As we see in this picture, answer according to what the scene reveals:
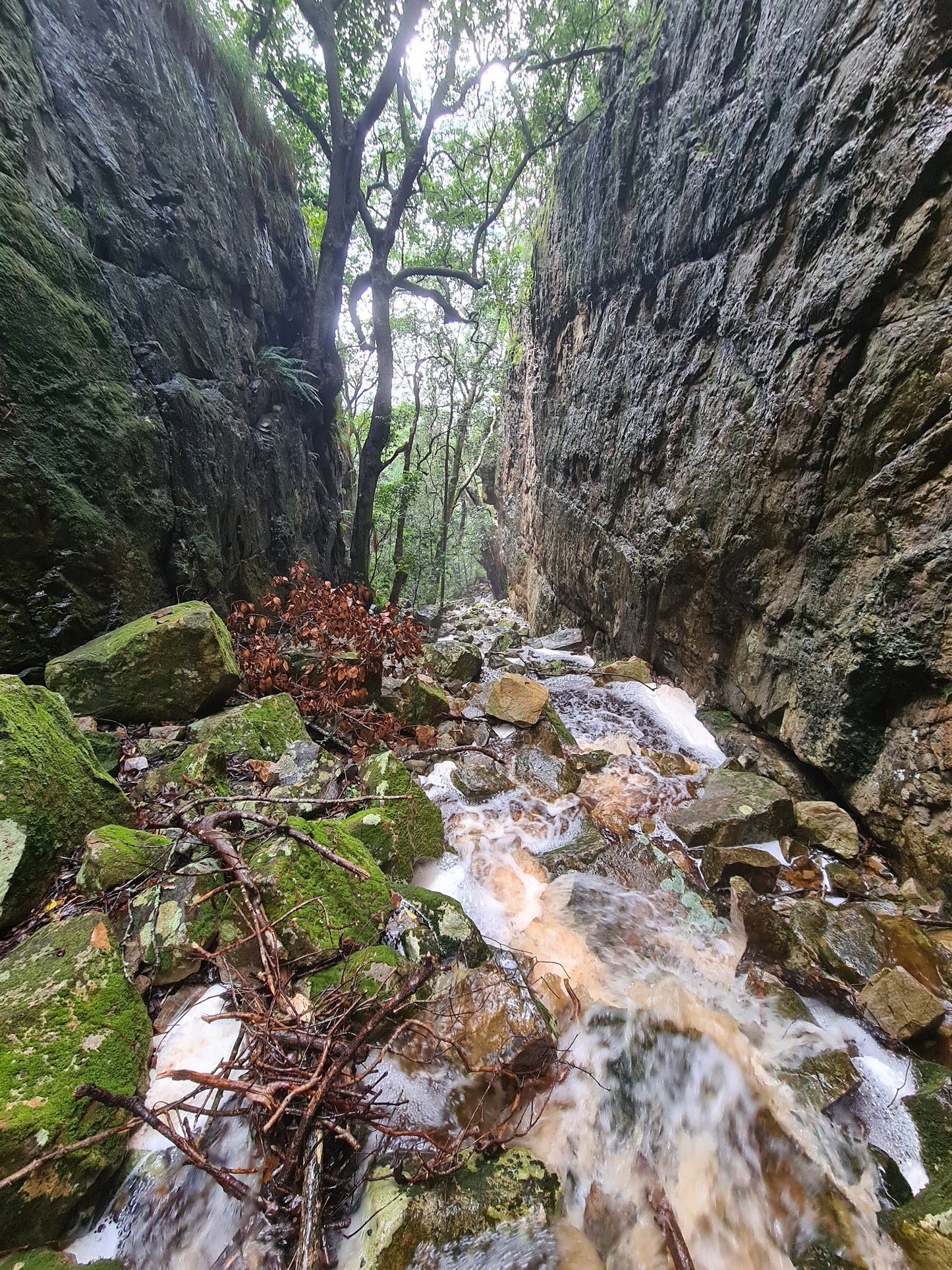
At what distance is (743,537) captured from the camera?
5.36 meters

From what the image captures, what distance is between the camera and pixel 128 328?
195 inches

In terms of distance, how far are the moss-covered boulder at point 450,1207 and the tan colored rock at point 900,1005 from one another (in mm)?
1893

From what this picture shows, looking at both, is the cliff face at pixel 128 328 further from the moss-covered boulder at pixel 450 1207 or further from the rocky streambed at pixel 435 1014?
the moss-covered boulder at pixel 450 1207

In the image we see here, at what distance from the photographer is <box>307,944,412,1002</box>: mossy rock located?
2053mm

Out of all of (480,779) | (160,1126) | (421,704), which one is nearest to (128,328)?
(421,704)

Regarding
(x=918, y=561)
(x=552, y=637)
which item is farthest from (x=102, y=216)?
(x=552, y=637)

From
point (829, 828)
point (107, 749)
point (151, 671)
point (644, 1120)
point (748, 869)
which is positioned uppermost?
point (151, 671)

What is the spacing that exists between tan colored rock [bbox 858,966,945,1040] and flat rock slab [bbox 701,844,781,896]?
2.80 feet

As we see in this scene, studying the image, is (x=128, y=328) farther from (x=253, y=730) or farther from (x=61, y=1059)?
(x=61, y=1059)

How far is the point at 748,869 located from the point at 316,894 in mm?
3026

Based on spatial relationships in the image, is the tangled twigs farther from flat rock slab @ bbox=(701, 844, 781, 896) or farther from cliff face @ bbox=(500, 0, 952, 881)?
cliff face @ bbox=(500, 0, 952, 881)

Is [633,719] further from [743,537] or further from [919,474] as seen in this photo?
[919,474]

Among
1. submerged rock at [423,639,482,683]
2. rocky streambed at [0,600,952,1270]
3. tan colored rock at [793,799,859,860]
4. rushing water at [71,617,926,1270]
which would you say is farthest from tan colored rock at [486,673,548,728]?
tan colored rock at [793,799,859,860]

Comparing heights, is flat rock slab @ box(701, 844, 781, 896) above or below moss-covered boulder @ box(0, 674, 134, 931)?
below
